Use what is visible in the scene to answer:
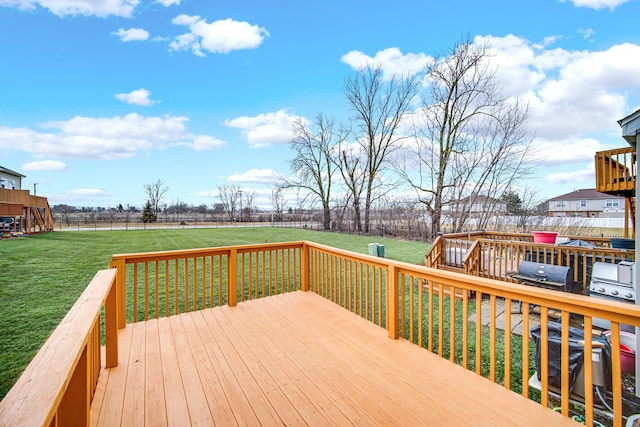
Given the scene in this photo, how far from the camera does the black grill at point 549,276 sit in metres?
4.26

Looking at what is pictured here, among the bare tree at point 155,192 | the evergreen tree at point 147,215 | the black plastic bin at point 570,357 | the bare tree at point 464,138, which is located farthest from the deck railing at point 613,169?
the bare tree at point 155,192

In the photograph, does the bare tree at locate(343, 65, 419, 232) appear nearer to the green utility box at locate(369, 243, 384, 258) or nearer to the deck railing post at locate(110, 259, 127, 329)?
the green utility box at locate(369, 243, 384, 258)

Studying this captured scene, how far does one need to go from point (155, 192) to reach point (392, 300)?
36921 millimetres

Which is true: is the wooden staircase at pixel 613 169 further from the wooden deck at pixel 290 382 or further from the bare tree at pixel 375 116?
the bare tree at pixel 375 116

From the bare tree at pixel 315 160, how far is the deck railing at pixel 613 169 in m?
13.4

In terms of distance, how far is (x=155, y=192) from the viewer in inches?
1310

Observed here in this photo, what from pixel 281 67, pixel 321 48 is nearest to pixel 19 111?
pixel 281 67

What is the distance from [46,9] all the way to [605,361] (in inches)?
439

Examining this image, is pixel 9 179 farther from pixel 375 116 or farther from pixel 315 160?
pixel 375 116

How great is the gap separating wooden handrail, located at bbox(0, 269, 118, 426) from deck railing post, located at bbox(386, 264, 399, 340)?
2.32m

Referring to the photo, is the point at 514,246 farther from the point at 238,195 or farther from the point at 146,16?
the point at 238,195

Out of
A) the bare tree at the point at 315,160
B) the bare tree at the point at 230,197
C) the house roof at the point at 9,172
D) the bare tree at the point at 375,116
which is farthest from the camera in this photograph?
the bare tree at the point at 230,197

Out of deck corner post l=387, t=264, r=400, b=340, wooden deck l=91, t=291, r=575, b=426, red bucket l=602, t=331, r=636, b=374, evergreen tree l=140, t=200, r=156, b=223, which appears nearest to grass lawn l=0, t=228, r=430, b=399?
wooden deck l=91, t=291, r=575, b=426

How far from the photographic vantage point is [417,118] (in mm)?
13914
